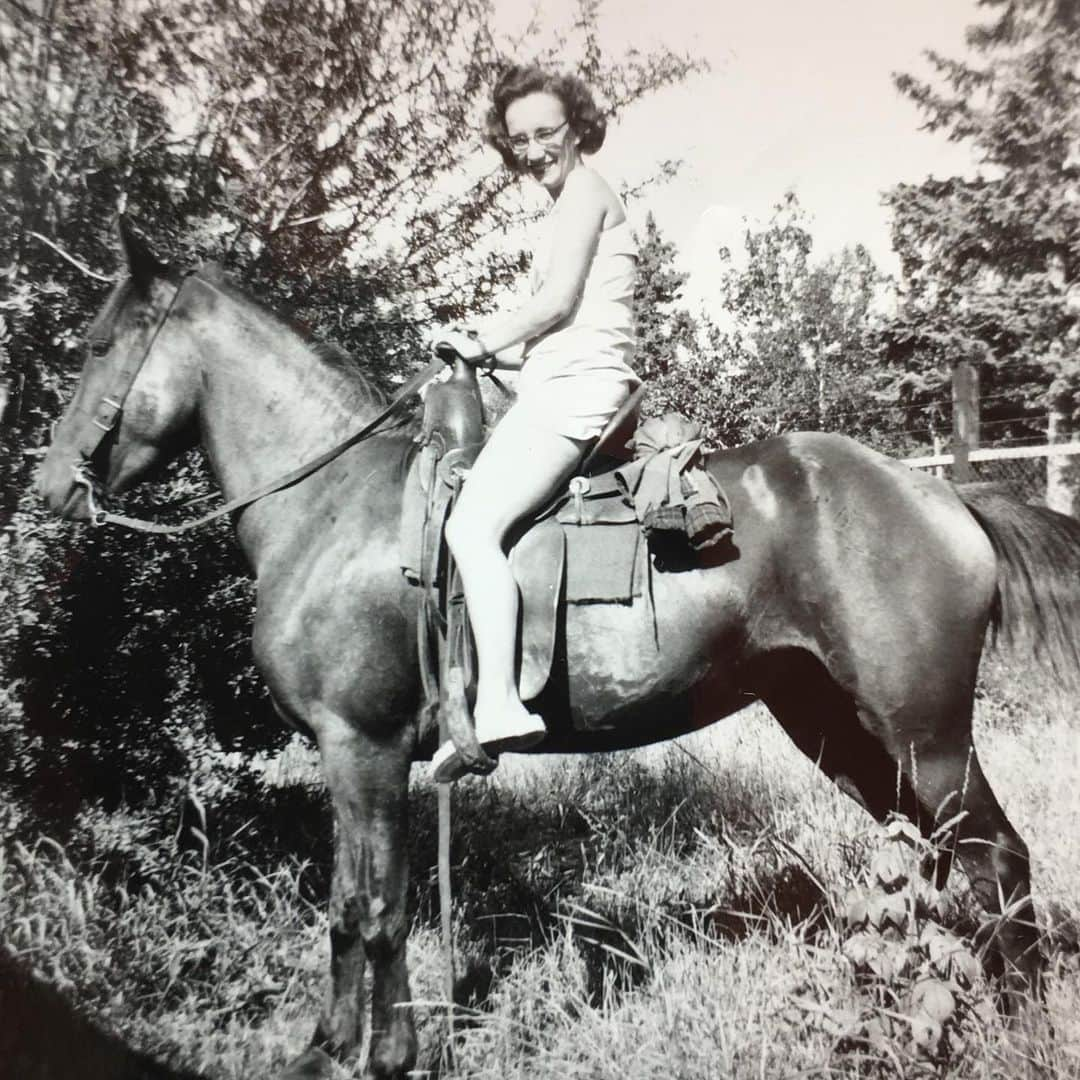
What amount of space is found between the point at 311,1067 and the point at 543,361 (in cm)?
240

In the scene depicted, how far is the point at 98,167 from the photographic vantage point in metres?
3.09

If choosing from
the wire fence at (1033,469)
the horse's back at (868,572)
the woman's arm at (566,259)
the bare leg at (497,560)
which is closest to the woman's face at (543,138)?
the woman's arm at (566,259)

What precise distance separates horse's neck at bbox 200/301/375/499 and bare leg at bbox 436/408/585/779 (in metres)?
0.71

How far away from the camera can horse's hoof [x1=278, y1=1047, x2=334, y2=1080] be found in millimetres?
2453

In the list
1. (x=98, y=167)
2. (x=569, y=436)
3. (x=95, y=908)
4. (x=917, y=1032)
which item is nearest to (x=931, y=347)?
(x=569, y=436)

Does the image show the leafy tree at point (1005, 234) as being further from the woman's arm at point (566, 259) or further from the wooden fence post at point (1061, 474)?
the woman's arm at point (566, 259)

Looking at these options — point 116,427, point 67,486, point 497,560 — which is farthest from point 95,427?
point 497,560

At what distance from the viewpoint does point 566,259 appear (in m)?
2.59

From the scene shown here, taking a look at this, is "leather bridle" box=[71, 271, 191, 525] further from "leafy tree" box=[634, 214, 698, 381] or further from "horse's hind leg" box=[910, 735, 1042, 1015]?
"leafy tree" box=[634, 214, 698, 381]

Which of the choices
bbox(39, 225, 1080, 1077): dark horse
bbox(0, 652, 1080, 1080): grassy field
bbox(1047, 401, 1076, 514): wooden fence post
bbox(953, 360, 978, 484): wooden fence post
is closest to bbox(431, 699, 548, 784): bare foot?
bbox(39, 225, 1080, 1077): dark horse

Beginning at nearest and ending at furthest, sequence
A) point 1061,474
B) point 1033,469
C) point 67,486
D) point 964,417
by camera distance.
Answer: point 67,486
point 1061,474
point 964,417
point 1033,469

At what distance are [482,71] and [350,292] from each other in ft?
3.80

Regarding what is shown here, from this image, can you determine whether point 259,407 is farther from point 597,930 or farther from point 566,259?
point 597,930

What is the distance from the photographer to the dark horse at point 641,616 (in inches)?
100.0
